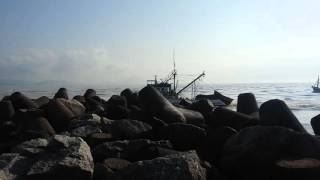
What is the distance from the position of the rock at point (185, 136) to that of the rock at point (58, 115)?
4327 mm

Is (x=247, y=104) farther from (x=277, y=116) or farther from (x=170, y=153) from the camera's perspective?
(x=170, y=153)

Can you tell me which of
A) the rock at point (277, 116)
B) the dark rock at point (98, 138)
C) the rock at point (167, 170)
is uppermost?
the rock at point (277, 116)

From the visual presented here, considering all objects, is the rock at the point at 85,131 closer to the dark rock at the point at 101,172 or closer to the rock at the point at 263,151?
the dark rock at the point at 101,172

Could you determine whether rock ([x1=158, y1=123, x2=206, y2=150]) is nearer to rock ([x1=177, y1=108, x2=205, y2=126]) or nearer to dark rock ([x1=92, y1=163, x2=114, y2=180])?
dark rock ([x1=92, y1=163, x2=114, y2=180])

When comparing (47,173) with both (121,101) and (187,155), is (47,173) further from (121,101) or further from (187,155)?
(121,101)

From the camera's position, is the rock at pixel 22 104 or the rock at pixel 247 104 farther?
the rock at pixel 22 104

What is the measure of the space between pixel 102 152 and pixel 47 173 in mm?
1711

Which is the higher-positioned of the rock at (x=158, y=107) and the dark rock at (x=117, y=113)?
the rock at (x=158, y=107)

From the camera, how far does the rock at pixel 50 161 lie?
22.5 ft

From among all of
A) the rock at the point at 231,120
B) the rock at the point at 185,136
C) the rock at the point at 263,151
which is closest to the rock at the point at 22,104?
the rock at the point at 231,120

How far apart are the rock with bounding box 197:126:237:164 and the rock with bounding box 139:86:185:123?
3.50m

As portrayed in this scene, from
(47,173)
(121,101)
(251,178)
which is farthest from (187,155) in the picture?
(121,101)

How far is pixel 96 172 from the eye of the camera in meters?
7.12

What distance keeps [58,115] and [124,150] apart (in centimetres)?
523
